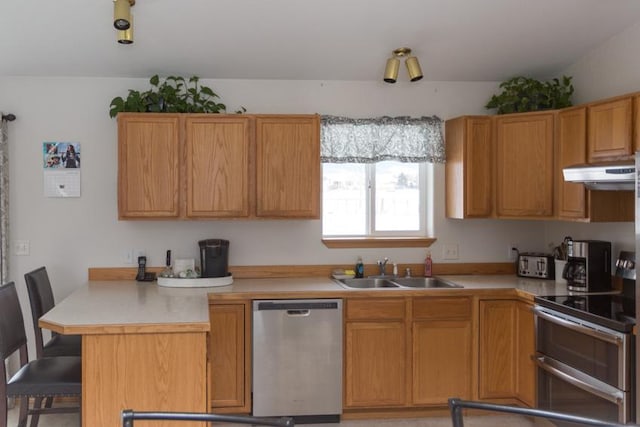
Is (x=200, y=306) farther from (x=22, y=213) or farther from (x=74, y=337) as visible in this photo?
(x=22, y=213)

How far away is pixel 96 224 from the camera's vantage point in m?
4.30

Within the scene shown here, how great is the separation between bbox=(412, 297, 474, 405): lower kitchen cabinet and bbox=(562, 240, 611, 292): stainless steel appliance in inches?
27.8

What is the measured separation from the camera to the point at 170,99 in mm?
4102

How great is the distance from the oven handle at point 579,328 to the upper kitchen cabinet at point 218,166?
1.57 meters

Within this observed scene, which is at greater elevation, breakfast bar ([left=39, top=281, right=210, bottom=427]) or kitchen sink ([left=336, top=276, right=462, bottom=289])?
kitchen sink ([left=336, top=276, right=462, bottom=289])

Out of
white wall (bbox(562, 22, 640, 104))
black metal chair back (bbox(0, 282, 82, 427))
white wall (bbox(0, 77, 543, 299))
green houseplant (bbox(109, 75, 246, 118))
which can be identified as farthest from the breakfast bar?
white wall (bbox(562, 22, 640, 104))

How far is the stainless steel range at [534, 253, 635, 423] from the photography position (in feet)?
9.43

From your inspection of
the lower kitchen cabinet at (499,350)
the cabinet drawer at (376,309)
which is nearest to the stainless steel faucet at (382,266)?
the cabinet drawer at (376,309)

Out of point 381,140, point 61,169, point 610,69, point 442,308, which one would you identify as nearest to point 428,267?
point 442,308

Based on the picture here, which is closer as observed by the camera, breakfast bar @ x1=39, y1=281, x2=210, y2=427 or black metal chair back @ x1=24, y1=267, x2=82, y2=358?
breakfast bar @ x1=39, y1=281, x2=210, y2=427

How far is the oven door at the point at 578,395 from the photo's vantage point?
2.89m

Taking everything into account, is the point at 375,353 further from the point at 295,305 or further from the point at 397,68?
the point at 397,68

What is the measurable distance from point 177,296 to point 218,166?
3.07 ft

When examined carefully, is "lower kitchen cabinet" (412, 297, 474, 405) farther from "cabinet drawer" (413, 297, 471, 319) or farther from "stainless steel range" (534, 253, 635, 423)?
"stainless steel range" (534, 253, 635, 423)
